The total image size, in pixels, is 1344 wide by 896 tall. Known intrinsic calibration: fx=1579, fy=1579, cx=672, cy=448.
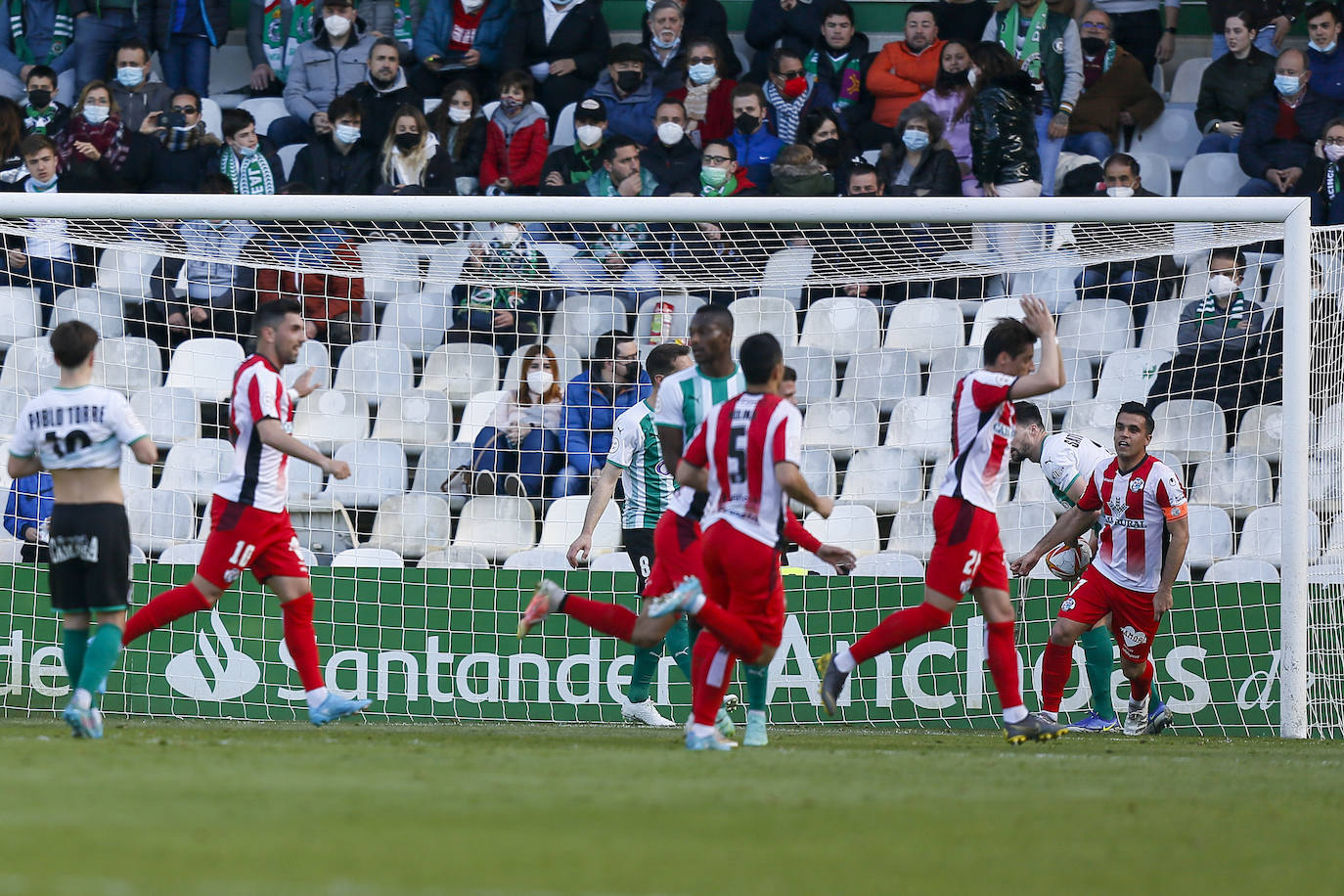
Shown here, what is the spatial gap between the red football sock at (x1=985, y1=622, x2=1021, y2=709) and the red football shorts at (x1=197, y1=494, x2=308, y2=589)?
11.3ft

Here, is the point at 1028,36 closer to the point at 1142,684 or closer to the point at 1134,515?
the point at 1134,515

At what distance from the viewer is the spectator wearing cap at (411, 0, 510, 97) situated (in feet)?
48.7

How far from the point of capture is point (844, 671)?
7766mm

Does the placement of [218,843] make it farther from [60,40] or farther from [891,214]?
[60,40]

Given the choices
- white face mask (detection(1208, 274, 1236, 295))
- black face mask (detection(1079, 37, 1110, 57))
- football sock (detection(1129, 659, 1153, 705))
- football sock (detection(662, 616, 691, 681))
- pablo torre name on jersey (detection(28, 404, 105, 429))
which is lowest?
football sock (detection(1129, 659, 1153, 705))

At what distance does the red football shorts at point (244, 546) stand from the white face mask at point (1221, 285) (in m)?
6.21

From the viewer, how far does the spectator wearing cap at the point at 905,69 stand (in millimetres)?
14148

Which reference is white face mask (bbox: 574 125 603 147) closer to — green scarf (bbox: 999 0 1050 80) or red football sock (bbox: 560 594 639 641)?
green scarf (bbox: 999 0 1050 80)

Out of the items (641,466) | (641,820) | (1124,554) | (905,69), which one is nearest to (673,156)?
(905,69)

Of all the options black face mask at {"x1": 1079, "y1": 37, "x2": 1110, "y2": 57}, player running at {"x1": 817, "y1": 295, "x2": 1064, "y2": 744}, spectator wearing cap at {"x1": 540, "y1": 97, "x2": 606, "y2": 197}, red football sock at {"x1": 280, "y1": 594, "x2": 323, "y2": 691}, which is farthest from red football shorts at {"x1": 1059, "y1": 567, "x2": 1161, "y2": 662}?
black face mask at {"x1": 1079, "y1": 37, "x2": 1110, "y2": 57}

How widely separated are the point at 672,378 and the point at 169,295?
17.1ft

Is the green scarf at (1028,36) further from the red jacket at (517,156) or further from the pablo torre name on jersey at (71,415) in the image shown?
the pablo torre name on jersey at (71,415)

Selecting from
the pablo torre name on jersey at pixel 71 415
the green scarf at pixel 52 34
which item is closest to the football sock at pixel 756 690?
the pablo torre name on jersey at pixel 71 415

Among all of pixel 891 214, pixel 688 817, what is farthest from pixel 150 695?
pixel 688 817
